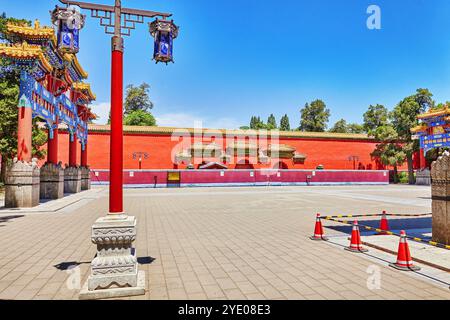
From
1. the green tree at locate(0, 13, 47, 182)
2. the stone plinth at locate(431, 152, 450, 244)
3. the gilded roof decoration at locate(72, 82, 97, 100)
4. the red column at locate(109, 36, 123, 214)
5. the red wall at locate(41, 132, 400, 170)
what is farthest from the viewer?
the red wall at locate(41, 132, 400, 170)

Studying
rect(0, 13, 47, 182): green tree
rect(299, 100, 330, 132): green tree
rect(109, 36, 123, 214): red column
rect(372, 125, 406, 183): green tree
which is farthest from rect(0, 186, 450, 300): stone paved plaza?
rect(299, 100, 330, 132): green tree

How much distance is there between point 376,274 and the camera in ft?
15.4

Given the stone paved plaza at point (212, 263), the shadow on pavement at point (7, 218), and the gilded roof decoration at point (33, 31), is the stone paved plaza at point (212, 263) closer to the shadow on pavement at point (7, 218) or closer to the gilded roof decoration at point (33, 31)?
the shadow on pavement at point (7, 218)

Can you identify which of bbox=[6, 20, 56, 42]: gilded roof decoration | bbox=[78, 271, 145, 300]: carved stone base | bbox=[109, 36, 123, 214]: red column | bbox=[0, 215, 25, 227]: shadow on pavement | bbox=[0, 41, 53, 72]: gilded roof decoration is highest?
bbox=[6, 20, 56, 42]: gilded roof decoration

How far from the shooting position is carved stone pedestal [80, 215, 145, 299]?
3906 millimetres

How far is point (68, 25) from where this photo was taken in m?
4.75

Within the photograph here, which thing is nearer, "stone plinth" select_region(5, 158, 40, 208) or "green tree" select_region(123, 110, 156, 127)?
"stone plinth" select_region(5, 158, 40, 208)

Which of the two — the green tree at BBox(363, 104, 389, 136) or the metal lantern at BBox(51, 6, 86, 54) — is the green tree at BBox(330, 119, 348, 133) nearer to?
the green tree at BBox(363, 104, 389, 136)

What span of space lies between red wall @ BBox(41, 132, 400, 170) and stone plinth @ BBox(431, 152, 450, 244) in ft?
83.4

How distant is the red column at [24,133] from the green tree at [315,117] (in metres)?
50.6

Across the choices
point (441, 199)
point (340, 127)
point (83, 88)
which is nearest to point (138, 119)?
point (83, 88)

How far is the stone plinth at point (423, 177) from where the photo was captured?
31.9m
